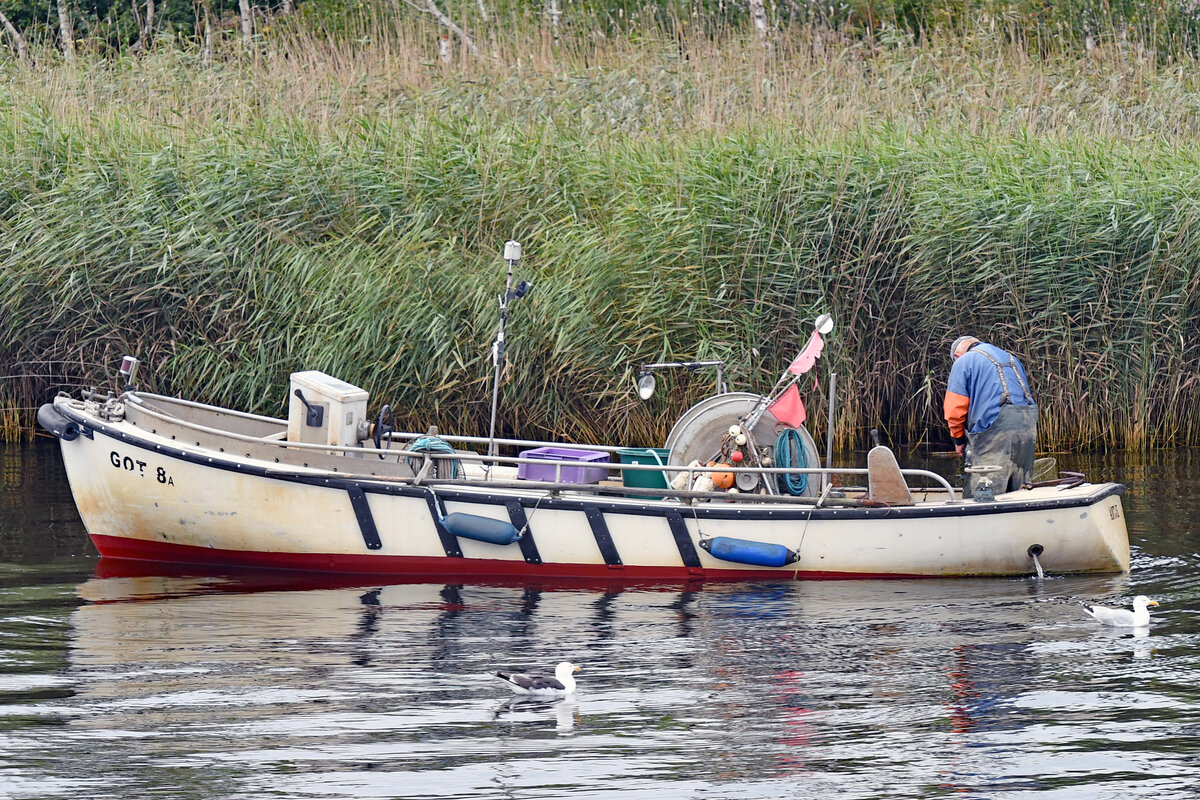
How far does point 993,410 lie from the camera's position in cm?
1108

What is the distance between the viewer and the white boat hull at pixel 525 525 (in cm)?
1089

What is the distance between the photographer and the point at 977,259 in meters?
15.3

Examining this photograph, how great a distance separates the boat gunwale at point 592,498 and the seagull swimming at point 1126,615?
3.89 ft

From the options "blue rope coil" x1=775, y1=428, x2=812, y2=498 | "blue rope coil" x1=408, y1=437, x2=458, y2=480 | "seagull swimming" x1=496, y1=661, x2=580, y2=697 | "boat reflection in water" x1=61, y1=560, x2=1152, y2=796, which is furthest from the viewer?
"blue rope coil" x1=408, y1=437, x2=458, y2=480

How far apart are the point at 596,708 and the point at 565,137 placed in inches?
364

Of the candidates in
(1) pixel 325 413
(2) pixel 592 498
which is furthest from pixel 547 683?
(1) pixel 325 413

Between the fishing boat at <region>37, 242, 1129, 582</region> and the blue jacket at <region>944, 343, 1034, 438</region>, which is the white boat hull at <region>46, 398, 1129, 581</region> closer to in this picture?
the fishing boat at <region>37, 242, 1129, 582</region>

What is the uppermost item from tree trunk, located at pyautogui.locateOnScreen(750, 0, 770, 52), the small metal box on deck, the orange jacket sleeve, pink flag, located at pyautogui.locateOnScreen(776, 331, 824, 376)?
tree trunk, located at pyautogui.locateOnScreen(750, 0, 770, 52)

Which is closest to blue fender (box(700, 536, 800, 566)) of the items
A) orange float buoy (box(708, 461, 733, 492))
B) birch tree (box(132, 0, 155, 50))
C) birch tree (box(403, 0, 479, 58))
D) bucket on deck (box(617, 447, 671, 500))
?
orange float buoy (box(708, 461, 733, 492))

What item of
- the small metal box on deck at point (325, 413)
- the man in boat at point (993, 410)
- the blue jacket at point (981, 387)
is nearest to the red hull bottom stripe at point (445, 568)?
the small metal box on deck at point (325, 413)

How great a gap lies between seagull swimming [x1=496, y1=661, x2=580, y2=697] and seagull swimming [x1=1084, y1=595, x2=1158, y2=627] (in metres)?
3.36

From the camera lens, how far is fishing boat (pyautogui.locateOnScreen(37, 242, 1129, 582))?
35.8 feet

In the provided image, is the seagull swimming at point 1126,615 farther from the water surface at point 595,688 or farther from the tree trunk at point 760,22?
the tree trunk at point 760,22

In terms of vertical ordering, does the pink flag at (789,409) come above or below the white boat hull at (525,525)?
above
